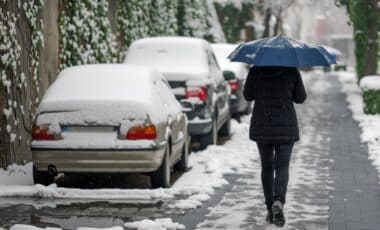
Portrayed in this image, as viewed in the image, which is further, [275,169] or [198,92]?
[198,92]

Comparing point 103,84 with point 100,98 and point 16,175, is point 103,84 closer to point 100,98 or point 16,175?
point 100,98

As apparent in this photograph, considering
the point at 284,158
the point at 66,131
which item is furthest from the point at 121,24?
the point at 284,158

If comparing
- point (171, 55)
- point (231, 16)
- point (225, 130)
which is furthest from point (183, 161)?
point (231, 16)

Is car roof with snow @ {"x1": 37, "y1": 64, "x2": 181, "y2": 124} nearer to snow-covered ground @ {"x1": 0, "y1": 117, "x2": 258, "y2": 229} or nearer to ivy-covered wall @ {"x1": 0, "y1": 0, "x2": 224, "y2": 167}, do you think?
snow-covered ground @ {"x1": 0, "y1": 117, "x2": 258, "y2": 229}

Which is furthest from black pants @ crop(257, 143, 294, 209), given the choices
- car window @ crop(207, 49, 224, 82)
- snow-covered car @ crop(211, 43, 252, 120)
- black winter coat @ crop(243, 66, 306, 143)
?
snow-covered car @ crop(211, 43, 252, 120)

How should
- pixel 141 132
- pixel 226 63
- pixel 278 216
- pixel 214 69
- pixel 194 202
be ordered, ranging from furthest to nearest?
pixel 226 63
pixel 214 69
pixel 141 132
pixel 194 202
pixel 278 216

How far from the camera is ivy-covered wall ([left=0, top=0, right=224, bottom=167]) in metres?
10.9

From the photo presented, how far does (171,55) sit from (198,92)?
1.48 m

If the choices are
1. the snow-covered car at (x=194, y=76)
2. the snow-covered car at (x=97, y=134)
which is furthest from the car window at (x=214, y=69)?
the snow-covered car at (x=97, y=134)

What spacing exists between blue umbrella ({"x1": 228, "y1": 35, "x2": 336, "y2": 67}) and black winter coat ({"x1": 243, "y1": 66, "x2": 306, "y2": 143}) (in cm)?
18

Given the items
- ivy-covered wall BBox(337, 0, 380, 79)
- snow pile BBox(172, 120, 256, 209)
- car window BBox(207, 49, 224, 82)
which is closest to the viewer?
snow pile BBox(172, 120, 256, 209)

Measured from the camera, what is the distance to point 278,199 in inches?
317

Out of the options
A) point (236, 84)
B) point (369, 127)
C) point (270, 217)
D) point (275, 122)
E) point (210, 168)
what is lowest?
point (369, 127)

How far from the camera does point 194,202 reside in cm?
910
